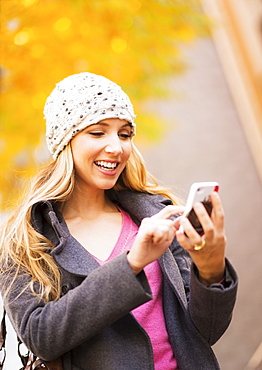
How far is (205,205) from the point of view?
3.88 feet

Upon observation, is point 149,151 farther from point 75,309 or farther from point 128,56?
point 75,309

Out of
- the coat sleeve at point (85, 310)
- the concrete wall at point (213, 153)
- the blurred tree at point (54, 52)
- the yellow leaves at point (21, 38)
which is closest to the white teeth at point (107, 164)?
the coat sleeve at point (85, 310)

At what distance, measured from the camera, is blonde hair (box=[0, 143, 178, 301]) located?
133 centimetres

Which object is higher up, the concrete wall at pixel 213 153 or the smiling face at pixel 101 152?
the smiling face at pixel 101 152

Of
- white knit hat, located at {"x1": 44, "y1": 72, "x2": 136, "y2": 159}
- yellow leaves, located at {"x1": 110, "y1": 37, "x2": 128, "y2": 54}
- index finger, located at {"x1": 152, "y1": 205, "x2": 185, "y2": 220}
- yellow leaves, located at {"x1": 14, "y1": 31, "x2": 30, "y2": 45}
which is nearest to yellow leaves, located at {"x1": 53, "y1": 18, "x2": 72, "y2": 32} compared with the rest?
yellow leaves, located at {"x1": 14, "y1": 31, "x2": 30, "y2": 45}

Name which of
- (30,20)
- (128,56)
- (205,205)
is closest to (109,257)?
(205,205)

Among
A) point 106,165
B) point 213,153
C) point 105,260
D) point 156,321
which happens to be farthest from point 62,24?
point 156,321

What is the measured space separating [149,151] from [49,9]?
45.1 inches

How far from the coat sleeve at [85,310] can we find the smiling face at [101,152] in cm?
28

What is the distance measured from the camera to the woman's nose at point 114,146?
1392 millimetres

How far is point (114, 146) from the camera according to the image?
55.0 inches

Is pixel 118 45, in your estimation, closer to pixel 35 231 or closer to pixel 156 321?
pixel 35 231

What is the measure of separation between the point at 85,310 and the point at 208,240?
29cm

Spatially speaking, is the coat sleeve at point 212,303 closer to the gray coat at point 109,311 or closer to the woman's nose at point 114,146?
the gray coat at point 109,311
